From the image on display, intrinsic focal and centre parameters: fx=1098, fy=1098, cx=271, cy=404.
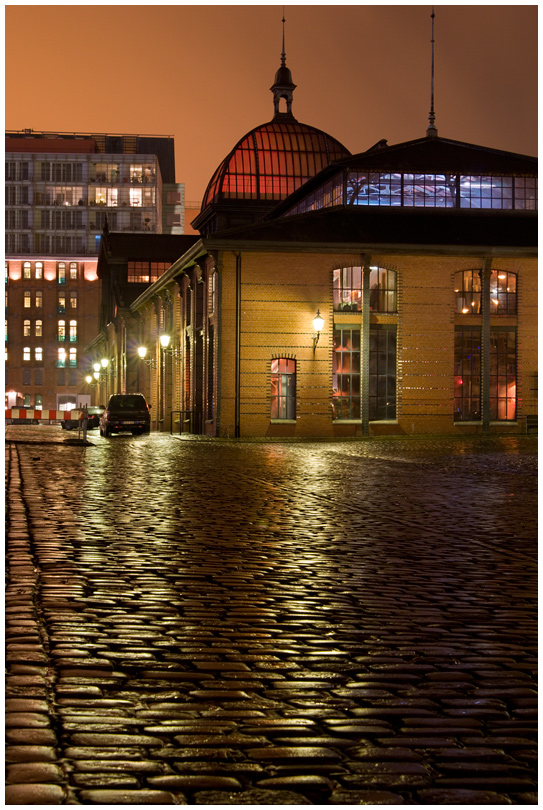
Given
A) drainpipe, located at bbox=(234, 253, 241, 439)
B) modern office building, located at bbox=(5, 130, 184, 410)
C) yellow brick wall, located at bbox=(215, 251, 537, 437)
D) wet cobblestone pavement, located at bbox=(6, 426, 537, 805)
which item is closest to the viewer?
wet cobblestone pavement, located at bbox=(6, 426, 537, 805)

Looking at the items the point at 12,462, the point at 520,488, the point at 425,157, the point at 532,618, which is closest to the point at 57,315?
the point at 425,157

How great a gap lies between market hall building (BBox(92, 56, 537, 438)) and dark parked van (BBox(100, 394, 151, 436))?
221cm

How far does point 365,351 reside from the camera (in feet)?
127

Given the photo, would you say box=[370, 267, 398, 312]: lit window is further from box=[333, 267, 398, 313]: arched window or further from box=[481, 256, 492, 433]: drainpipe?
box=[481, 256, 492, 433]: drainpipe

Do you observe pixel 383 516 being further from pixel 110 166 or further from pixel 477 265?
pixel 110 166

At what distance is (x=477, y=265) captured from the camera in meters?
39.6

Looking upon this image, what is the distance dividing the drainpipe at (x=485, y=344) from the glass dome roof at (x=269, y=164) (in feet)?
71.7

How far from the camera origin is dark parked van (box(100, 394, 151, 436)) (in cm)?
4203

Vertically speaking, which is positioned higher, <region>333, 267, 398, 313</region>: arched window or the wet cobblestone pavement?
<region>333, 267, 398, 313</region>: arched window

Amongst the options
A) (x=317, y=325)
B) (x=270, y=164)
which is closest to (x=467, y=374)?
(x=317, y=325)

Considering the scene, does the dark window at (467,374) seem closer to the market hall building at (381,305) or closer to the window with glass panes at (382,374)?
the market hall building at (381,305)

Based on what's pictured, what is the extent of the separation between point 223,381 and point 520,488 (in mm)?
22510

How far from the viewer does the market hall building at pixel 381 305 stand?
123 feet

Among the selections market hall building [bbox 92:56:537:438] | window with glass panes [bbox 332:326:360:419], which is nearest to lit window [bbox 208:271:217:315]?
market hall building [bbox 92:56:537:438]
